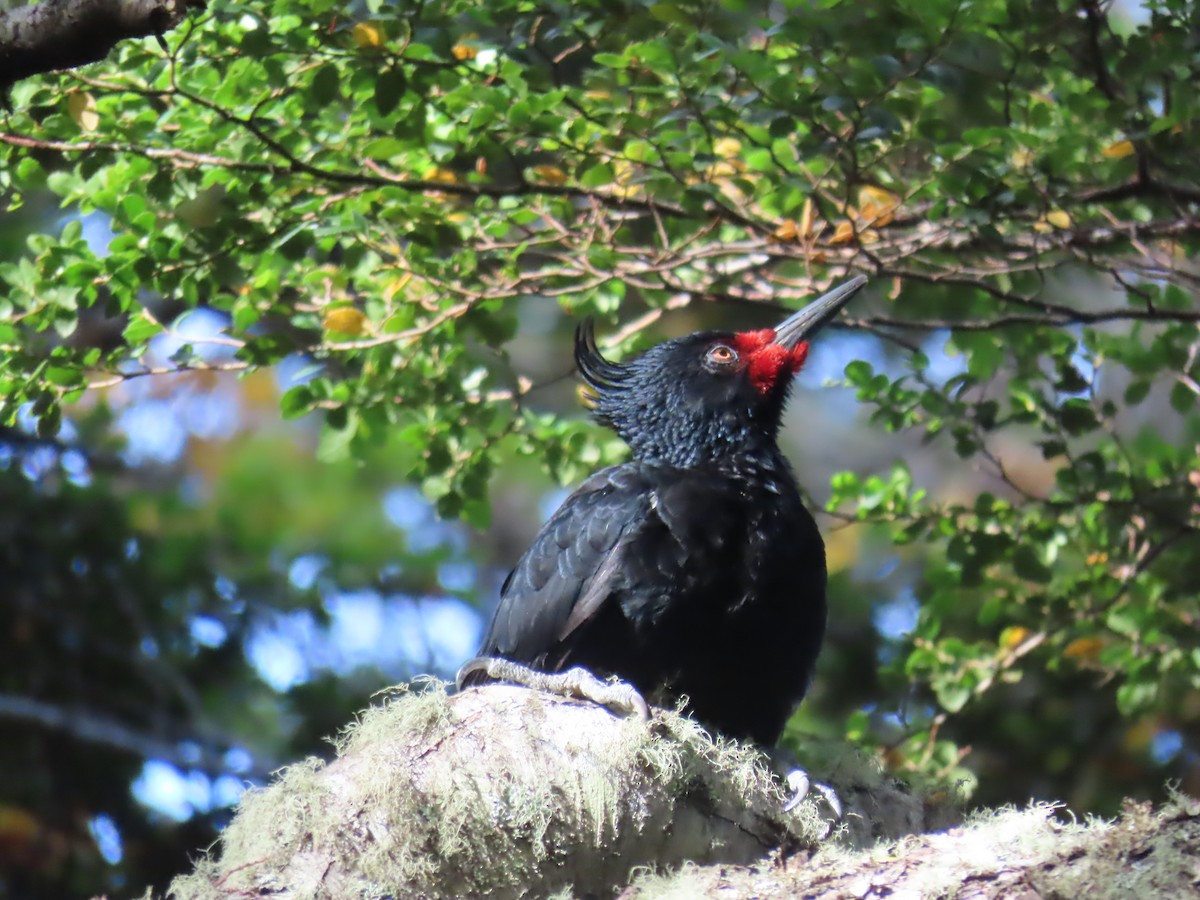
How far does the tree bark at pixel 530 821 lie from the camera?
3004mm

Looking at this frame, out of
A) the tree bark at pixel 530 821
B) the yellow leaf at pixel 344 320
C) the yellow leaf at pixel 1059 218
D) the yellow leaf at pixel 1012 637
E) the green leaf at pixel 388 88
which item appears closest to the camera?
the tree bark at pixel 530 821

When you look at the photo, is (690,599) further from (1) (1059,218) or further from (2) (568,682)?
(1) (1059,218)

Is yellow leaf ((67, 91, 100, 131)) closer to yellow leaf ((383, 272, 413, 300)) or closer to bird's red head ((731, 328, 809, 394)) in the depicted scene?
yellow leaf ((383, 272, 413, 300))

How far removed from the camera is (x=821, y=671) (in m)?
7.46

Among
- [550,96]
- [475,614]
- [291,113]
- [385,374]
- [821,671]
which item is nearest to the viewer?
[550,96]

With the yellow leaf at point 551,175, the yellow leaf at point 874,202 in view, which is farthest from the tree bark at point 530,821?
the yellow leaf at point 874,202

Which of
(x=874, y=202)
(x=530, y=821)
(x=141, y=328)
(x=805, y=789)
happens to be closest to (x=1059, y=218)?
(x=874, y=202)

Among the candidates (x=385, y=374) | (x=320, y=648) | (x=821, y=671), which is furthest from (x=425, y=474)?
(x=821, y=671)

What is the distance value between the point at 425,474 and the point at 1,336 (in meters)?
1.51

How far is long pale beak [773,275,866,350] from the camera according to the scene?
446 cm

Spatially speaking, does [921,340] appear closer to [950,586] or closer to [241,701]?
[950,586]

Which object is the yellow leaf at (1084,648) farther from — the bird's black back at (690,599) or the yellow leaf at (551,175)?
the yellow leaf at (551,175)

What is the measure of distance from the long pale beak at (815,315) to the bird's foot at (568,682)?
1.44 m

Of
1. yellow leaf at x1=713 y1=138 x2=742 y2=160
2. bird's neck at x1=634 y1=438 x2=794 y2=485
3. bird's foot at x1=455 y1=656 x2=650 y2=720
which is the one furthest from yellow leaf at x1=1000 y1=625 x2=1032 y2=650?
yellow leaf at x1=713 y1=138 x2=742 y2=160
